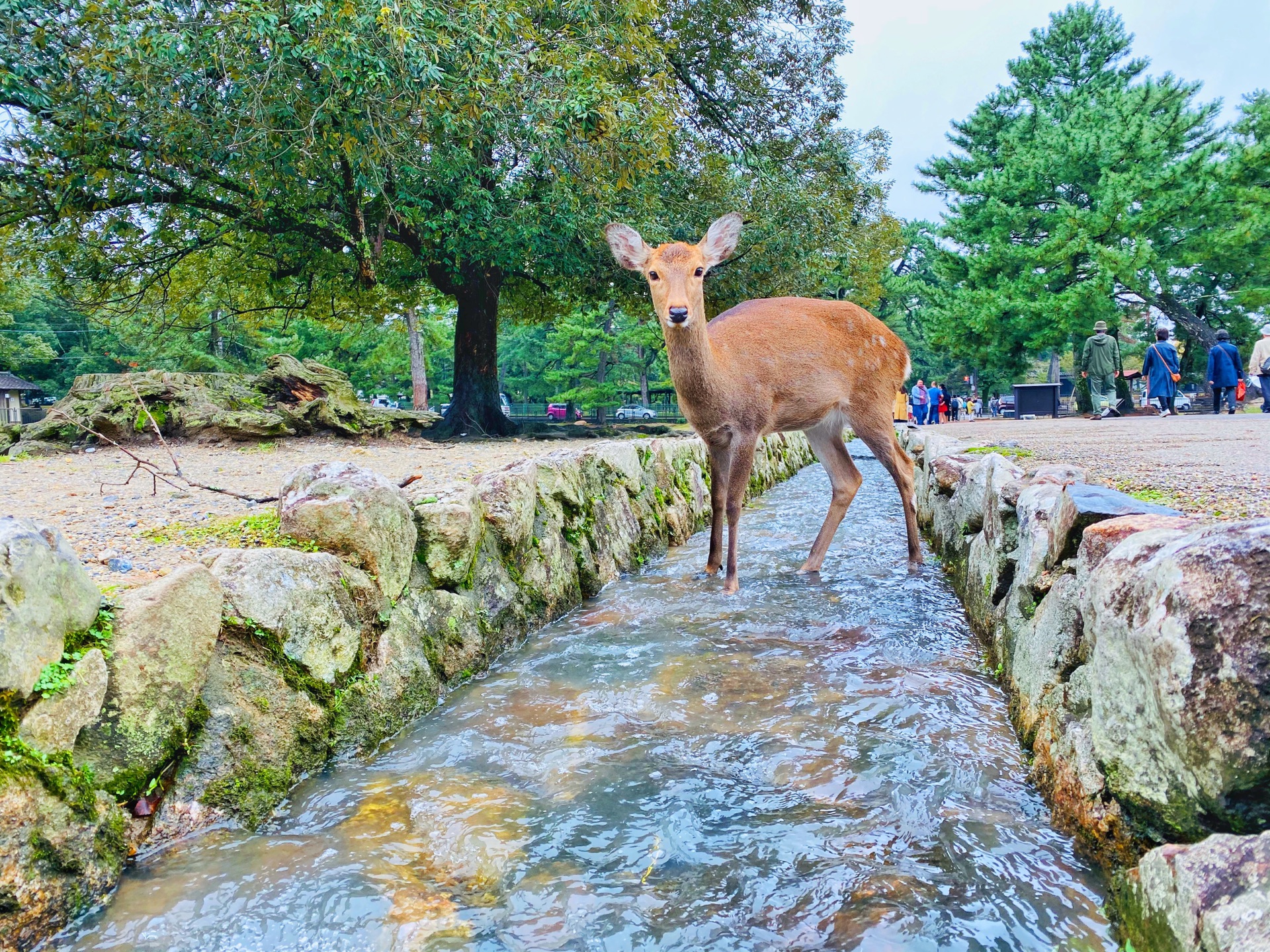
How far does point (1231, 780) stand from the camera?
4.66ft

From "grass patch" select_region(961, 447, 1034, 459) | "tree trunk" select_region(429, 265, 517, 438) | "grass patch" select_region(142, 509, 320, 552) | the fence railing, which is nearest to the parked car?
the fence railing

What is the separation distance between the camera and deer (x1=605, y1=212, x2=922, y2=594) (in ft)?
14.9

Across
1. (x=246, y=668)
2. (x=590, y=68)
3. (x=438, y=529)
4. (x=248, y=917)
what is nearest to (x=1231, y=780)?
(x=248, y=917)

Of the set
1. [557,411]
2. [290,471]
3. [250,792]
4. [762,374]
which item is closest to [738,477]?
[762,374]

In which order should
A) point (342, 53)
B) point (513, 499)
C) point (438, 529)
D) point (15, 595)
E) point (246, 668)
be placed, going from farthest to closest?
1. point (342, 53)
2. point (513, 499)
3. point (438, 529)
4. point (246, 668)
5. point (15, 595)

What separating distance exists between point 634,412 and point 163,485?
4554cm

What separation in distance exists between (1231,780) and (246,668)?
7.75 feet

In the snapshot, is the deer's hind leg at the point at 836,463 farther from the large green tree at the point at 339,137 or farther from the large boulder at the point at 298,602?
the large green tree at the point at 339,137

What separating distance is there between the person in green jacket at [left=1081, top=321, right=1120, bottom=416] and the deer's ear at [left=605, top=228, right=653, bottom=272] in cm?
1326

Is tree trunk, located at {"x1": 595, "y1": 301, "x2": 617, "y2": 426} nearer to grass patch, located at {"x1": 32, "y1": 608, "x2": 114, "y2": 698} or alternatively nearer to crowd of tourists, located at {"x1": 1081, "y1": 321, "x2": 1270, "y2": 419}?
crowd of tourists, located at {"x1": 1081, "y1": 321, "x2": 1270, "y2": 419}

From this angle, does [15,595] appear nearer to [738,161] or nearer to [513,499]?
[513,499]

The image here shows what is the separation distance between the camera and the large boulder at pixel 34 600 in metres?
1.68

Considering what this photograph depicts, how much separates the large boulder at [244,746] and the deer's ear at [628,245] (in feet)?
10.9

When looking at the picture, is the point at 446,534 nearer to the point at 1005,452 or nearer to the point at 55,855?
the point at 55,855
